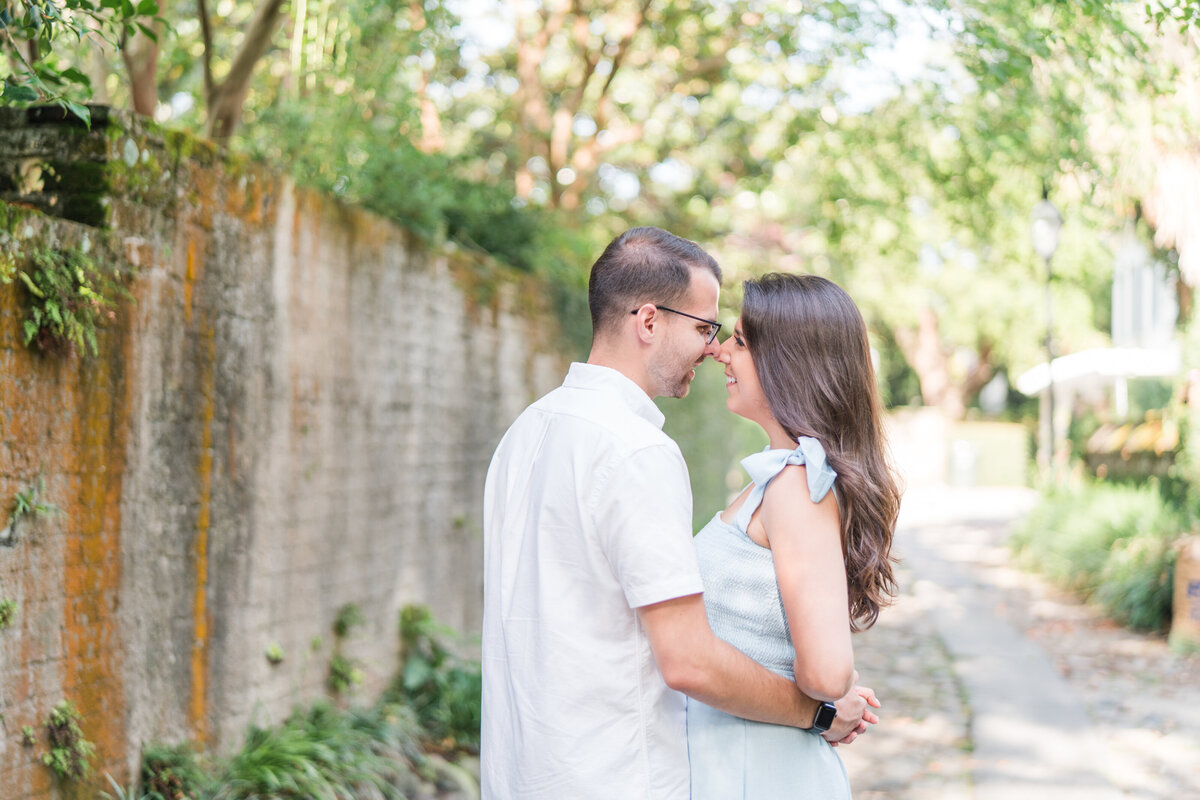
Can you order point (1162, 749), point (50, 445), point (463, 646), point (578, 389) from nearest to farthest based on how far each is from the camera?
point (578, 389), point (50, 445), point (1162, 749), point (463, 646)

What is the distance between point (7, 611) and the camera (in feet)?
9.86

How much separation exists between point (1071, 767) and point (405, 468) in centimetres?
404

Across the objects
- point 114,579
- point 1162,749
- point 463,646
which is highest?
point 114,579

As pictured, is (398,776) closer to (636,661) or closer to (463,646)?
(463,646)

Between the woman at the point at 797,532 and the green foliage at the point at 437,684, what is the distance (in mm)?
3292

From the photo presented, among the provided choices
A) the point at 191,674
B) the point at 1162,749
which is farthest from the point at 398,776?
the point at 1162,749

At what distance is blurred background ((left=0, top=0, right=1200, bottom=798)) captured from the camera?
508 cm

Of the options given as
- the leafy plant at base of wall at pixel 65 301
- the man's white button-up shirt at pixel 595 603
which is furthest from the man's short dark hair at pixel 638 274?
the leafy plant at base of wall at pixel 65 301

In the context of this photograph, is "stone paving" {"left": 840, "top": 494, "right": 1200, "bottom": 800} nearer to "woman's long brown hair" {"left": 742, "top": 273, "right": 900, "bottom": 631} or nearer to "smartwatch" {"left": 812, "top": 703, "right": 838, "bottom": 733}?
"smartwatch" {"left": 812, "top": 703, "right": 838, "bottom": 733}

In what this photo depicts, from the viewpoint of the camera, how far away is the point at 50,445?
3213 mm

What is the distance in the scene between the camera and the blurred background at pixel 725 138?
5.08 metres

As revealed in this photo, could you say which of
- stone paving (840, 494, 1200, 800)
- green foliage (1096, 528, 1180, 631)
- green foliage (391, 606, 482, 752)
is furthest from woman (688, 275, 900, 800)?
green foliage (1096, 528, 1180, 631)

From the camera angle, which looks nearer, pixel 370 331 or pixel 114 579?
pixel 114 579

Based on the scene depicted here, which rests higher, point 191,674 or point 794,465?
point 794,465
